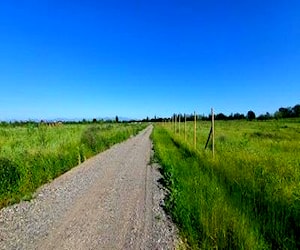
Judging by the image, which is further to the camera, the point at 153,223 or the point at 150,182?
the point at 150,182

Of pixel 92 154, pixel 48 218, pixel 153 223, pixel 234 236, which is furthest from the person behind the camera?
pixel 92 154

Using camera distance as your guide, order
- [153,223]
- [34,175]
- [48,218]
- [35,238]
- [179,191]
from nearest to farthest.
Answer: [35,238] < [153,223] < [48,218] < [179,191] < [34,175]

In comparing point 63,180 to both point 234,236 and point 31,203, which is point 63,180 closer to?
point 31,203

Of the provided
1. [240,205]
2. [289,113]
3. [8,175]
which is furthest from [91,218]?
[289,113]

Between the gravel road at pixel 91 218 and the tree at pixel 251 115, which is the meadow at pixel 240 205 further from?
the tree at pixel 251 115

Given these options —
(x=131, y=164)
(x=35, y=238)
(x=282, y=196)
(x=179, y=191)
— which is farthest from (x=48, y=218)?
(x=131, y=164)

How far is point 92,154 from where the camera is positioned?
21219 mm

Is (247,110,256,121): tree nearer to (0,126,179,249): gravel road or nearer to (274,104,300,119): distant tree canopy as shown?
(274,104,300,119): distant tree canopy

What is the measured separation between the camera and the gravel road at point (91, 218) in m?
5.75

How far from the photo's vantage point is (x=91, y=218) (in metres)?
7.14

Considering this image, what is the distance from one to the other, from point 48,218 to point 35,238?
4.18ft

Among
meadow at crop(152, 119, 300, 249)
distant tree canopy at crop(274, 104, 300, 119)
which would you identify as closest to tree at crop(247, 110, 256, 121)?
distant tree canopy at crop(274, 104, 300, 119)

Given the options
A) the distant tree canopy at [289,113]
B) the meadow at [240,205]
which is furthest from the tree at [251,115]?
the meadow at [240,205]

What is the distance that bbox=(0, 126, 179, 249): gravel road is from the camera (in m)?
5.75
